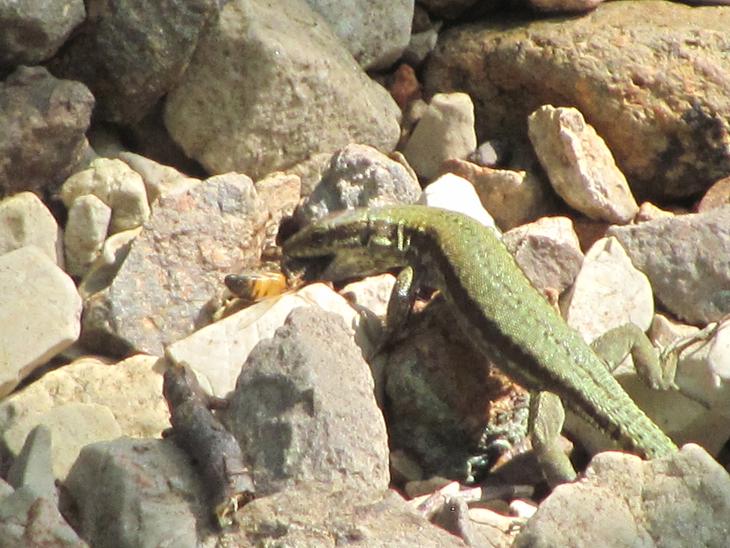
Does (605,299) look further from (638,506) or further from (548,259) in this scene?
(638,506)

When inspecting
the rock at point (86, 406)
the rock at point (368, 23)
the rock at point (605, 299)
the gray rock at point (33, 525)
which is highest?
the rock at point (368, 23)

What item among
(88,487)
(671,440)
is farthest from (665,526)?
(88,487)

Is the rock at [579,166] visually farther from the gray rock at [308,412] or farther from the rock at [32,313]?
the rock at [32,313]

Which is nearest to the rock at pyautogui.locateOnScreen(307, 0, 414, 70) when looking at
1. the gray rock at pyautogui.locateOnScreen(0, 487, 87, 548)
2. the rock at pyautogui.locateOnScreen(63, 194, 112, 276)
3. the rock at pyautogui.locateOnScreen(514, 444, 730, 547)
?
the rock at pyautogui.locateOnScreen(63, 194, 112, 276)

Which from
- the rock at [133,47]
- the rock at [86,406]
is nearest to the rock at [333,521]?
the rock at [86,406]

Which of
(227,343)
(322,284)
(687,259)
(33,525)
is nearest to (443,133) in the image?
(322,284)

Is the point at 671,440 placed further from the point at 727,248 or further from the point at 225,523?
the point at 225,523

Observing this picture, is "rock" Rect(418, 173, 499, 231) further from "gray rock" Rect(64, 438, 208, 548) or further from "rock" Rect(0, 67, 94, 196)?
"gray rock" Rect(64, 438, 208, 548)
